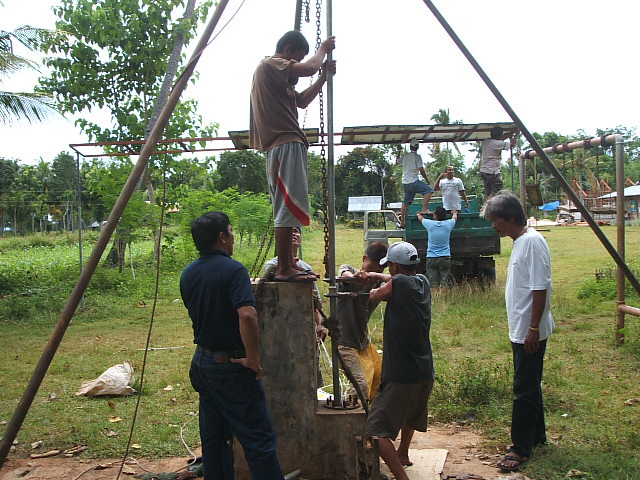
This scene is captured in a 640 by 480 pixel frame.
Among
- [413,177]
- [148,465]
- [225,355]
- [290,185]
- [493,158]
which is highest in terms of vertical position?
[493,158]

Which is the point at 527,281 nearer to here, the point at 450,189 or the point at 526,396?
the point at 526,396

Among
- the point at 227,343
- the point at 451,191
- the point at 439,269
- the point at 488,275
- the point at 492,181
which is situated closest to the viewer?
the point at 227,343

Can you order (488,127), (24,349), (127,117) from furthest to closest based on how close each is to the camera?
(127,117) → (488,127) → (24,349)


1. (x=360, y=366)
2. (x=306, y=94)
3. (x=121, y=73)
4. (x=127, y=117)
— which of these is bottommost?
(x=360, y=366)

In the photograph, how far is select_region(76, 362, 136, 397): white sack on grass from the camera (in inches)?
255

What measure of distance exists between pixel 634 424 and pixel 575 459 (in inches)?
38.6

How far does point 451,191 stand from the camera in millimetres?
11055

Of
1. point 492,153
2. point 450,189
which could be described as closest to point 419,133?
point 492,153

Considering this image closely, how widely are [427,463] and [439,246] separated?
654 centimetres

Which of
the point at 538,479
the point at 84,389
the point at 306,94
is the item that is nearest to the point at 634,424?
the point at 538,479

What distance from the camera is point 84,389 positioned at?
653cm

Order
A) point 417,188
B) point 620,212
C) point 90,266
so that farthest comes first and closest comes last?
point 417,188 < point 620,212 < point 90,266

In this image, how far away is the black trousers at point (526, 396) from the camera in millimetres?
4348

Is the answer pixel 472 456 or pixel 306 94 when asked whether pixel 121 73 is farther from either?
pixel 472 456
